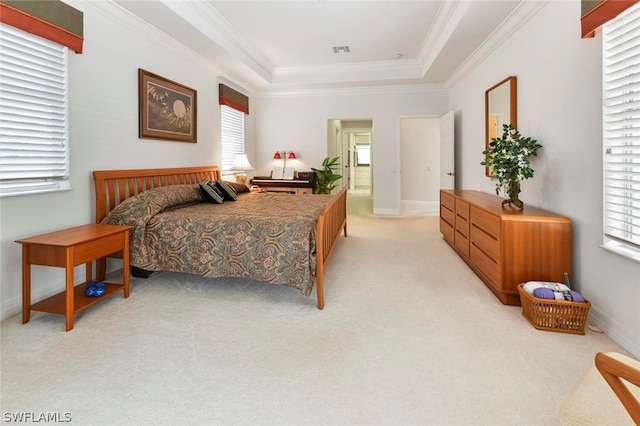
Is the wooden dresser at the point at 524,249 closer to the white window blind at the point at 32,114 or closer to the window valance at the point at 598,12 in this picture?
the window valance at the point at 598,12

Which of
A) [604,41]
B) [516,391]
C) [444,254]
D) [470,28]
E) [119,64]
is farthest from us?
[444,254]

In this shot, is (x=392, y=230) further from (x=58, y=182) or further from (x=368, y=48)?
(x=58, y=182)

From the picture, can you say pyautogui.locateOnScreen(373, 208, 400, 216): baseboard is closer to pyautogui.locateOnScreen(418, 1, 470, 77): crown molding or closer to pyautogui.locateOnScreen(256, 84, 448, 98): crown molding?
pyautogui.locateOnScreen(256, 84, 448, 98): crown molding

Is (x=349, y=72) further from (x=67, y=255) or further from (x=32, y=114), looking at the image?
(x=67, y=255)

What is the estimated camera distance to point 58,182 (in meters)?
2.78

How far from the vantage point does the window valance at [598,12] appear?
1954 mm

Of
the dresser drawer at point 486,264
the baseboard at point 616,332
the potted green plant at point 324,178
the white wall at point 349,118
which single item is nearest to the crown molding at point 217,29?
the white wall at point 349,118

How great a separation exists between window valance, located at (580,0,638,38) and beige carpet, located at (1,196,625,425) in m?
2.06

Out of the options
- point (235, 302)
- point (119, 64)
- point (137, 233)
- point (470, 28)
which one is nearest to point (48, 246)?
point (137, 233)

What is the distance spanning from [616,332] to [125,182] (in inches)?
172

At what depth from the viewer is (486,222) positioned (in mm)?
3037

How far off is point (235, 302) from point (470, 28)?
3998 millimetres

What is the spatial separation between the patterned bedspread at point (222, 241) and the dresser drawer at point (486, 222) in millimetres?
1541

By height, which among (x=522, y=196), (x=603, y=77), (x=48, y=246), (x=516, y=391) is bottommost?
(x=516, y=391)
